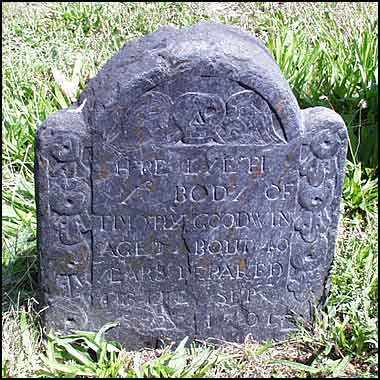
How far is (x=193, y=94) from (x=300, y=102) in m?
2.19

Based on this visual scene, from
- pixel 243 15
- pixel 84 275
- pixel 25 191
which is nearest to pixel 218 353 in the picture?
pixel 84 275

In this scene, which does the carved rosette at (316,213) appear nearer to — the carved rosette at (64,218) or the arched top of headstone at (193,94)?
the arched top of headstone at (193,94)

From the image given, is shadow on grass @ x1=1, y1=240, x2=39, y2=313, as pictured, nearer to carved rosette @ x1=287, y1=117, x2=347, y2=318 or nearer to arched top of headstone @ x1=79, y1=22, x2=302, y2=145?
arched top of headstone @ x1=79, y1=22, x2=302, y2=145

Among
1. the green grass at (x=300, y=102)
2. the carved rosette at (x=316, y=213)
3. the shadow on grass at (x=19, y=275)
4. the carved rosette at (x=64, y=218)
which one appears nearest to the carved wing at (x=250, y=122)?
the carved rosette at (x=316, y=213)

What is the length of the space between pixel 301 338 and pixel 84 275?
0.98 meters

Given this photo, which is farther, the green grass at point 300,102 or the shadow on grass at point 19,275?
the shadow on grass at point 19,275

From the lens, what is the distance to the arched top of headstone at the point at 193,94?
3.02 metres

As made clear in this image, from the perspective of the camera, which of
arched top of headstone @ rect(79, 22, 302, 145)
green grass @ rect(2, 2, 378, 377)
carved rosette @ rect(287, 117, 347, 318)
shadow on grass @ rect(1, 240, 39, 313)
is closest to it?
arched top of headstone @ rect(79, 22, 302, 145)

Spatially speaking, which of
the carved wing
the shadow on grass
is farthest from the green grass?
the carved wing

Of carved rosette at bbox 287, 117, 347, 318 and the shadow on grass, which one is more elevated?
carved rosette at bbox 287, 117, 347, 318

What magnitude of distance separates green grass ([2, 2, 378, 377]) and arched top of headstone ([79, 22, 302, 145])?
0.93 meters

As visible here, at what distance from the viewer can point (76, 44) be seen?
20.4ft

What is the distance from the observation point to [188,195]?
3.28m

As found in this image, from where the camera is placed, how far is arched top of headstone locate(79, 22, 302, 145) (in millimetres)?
3021
